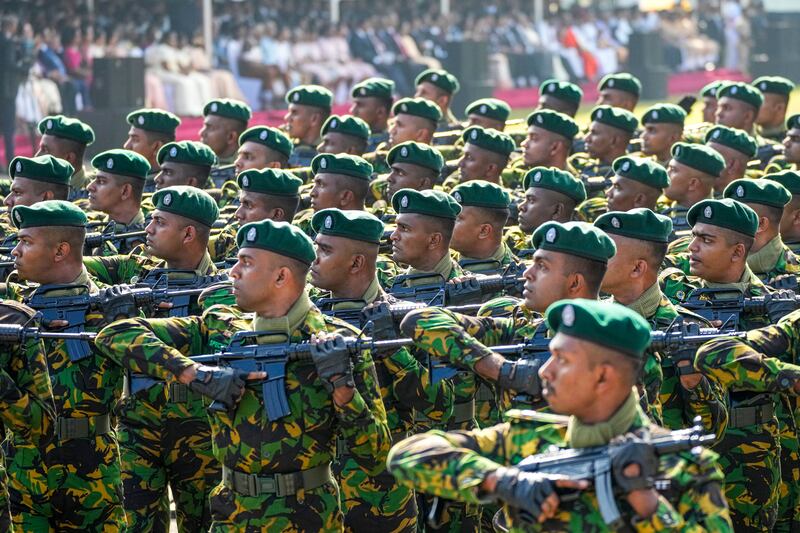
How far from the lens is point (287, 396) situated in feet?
20.7

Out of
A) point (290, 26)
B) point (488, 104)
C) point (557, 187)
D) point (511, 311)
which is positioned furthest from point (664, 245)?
point (290, 26)

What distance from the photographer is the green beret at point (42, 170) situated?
10492mm

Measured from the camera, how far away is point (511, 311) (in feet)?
23.2

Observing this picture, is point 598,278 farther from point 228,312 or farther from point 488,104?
point 488,104

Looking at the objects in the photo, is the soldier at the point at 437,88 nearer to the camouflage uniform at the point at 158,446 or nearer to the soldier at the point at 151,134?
the soldier at the point at 151,134

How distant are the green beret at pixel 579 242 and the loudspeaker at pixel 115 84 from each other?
1651cm

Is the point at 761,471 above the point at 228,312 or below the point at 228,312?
below

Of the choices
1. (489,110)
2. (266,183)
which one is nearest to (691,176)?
(266,183)

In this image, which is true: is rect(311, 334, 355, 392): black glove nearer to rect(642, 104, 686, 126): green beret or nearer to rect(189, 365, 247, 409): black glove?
rect(189, 365, 247, 409): black glove

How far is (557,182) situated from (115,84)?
43.9 ft

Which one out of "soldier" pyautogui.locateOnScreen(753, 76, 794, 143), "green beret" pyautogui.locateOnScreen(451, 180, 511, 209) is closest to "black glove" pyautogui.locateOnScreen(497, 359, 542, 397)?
"green beret" pyautogui.locateOnScreen(451, 180, 511, 209)

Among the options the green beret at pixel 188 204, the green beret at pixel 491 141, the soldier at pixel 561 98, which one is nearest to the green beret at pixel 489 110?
the soldier at pixel 561 98

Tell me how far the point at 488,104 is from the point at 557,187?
5162 mm

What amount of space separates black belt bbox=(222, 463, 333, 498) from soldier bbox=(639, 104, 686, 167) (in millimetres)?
8258
